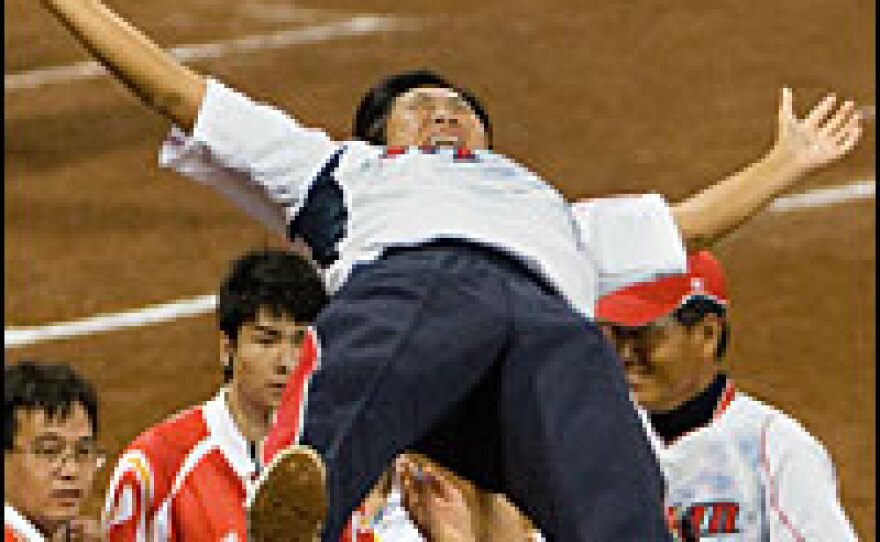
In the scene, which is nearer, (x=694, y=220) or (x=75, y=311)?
(x=694, y=220)

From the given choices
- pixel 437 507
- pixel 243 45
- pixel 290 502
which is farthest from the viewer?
pixel 243 45

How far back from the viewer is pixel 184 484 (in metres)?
7.31

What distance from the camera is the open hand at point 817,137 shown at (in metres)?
7.12

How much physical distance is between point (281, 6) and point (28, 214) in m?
4.48

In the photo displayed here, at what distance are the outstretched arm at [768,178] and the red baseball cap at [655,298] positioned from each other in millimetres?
401

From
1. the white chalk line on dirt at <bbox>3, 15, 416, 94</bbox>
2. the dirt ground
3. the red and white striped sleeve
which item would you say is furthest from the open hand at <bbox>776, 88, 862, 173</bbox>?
the white chalk line on dirt at <bbox>3, 15, 416, 94</bbox>

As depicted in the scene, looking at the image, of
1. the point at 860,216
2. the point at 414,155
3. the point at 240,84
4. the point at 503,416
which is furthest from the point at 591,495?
the point at 240,84

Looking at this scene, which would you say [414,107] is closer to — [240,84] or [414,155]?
[414,155]

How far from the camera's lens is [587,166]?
1520 centimetres

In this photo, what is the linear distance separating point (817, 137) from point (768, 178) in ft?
0.79

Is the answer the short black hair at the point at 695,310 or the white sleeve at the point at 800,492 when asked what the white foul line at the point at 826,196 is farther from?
the white sleeve at the point at 800,492

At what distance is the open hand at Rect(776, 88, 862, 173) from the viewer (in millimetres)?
7121

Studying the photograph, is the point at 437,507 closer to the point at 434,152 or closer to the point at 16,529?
the point at 434,152

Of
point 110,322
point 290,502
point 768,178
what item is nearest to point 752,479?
point 768,178
